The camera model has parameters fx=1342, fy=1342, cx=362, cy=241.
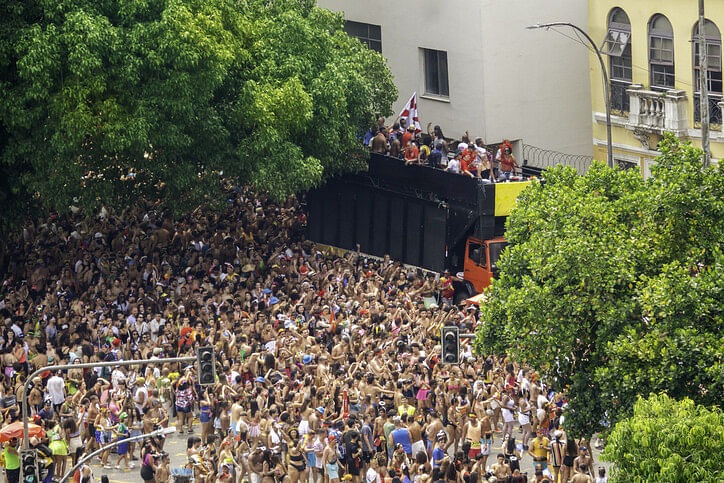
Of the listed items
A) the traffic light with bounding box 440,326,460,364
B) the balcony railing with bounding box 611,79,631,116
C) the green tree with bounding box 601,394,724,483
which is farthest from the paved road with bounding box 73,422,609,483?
the balcony railing with bounding box 611,79,631,116

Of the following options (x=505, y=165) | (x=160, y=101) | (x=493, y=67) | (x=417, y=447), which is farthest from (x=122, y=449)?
(x=493, y=67)

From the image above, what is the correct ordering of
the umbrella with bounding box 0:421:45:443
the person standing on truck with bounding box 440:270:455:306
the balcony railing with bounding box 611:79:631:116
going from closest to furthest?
the umbrella with bounding box 0:421:45:443, the person standing on truck with bounding box 440:270:455:306, the balcony railing with bounding box 611:79:631:116

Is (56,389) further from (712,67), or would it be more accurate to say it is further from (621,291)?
(712,67)

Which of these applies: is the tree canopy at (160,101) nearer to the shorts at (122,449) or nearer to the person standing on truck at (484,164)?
the person standing on truck at (484,164)

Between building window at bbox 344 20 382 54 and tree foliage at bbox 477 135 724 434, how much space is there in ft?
81.7

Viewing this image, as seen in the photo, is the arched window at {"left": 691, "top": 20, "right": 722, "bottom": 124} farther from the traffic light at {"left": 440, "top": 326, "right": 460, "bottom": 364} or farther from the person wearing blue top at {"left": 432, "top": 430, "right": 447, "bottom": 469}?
the person wearing blue top at {"left": 432, "top": 430, "right": 447, "bottom": 469}

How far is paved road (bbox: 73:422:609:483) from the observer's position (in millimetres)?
26969

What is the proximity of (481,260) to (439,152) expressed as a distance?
11.9ft

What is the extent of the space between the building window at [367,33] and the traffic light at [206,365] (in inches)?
1010

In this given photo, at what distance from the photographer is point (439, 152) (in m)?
38.0

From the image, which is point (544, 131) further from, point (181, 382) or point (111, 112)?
point (181, 382)

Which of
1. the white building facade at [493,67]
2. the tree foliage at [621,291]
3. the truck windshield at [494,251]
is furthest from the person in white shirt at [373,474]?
the white building facade at [493,67]

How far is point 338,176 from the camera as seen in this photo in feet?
136

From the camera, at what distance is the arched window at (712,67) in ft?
129
